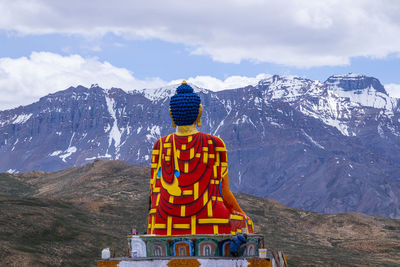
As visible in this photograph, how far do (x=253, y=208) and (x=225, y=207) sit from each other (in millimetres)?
55250

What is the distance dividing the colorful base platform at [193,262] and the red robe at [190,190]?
Result: 2397 millimetres

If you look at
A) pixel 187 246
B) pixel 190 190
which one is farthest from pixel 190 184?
pixel 187 246

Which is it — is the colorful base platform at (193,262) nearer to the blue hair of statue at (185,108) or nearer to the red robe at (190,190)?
the red robe at (190,190)

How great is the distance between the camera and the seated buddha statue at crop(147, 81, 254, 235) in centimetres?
1905

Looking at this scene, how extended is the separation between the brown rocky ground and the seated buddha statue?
524 inches

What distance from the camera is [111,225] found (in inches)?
2058

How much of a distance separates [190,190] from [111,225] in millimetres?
33837

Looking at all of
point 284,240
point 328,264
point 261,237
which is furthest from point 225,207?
point 284,240

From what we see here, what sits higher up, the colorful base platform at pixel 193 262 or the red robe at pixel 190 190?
the red robe at pixel 190 190

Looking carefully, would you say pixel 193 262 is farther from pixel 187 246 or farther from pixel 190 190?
pixel 190 190

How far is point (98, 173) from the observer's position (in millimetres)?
95188

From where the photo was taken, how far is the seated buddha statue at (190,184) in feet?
62.5

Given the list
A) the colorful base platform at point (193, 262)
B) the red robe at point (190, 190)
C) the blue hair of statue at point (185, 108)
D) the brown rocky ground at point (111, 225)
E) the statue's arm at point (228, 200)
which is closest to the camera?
the colorful base platform at point (193, 262)

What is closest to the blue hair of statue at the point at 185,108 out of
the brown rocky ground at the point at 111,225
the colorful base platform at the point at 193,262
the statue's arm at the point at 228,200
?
the statue's arm at the point at 228,200
